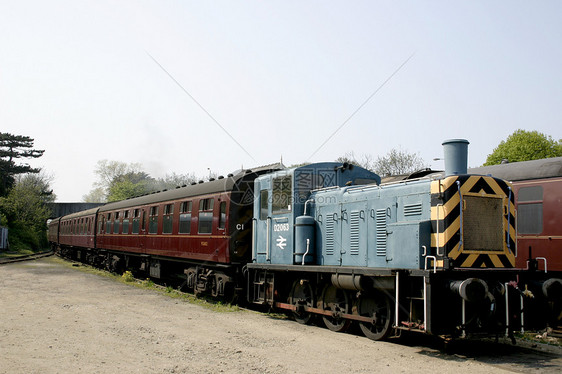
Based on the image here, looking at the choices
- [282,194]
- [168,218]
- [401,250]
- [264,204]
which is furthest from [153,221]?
[401,250]

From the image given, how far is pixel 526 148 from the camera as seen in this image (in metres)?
48.2

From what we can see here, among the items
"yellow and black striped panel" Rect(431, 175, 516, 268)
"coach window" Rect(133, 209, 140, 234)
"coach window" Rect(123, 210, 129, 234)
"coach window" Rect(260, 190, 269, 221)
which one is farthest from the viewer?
"coach window" Rect(123, 210, 129, 234)

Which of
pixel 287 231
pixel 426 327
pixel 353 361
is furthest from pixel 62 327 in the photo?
pixel 426 327

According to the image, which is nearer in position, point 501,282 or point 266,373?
point 266,373

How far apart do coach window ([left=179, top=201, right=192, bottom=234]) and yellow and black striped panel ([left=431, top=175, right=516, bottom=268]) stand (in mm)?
9714

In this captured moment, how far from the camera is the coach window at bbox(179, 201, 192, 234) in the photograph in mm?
16061

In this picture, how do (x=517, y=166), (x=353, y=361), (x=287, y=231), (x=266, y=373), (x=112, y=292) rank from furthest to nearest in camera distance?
(x=112, y=292) → (x=517, y=166) → (x=287, y=231) → (x=353, y=361) → (x=266, y=373)

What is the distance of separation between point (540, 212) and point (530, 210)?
229 millimetres

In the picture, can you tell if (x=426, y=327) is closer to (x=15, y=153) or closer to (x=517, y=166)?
(x=517, y=166)

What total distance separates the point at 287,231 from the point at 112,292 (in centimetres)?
750

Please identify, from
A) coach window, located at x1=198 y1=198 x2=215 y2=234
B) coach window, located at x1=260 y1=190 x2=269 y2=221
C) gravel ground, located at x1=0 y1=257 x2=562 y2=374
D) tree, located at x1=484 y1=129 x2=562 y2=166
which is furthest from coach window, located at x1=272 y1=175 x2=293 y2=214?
tree, located at x1=484 y1=129 x2=562 y2=166

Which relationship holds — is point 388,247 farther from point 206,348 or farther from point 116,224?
point 116,224

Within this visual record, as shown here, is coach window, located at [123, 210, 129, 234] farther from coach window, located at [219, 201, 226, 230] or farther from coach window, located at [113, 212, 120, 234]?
coach window, located at [219, 201, 226, 230]

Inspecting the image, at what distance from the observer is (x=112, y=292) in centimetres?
1542
